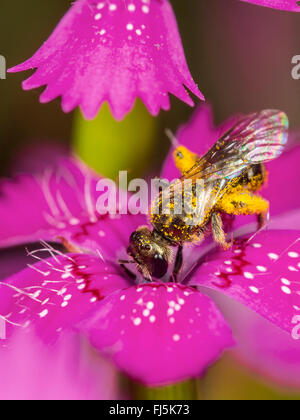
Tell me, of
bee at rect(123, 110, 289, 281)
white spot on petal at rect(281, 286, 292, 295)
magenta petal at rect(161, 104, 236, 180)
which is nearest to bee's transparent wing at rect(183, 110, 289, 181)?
bee at rect(123, 110, 289, 281)

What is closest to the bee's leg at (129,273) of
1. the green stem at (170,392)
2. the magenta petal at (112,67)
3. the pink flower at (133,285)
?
the pink flower at (133,285)

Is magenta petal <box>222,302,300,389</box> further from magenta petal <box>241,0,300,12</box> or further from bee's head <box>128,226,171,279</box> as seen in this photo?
magenta petal <box>241,0,300,12</box>

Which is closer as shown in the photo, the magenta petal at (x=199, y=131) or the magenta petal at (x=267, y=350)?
the magenta petal at (x=267, y=350)

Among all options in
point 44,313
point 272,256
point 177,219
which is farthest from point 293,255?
point 44,313

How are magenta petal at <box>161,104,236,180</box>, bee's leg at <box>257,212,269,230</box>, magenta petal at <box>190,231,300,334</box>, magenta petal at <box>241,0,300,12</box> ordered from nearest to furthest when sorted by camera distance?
magenta petal at <box>241,0,300,12</box> → magenta petal at <box>190,231,300,334</box> → bee's leg at <box>257,212,269,230</box> → magenta petal at <box>161,104,236,180</box>

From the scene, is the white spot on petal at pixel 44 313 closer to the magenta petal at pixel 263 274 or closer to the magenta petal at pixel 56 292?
the magenta petal at pixel 56 292

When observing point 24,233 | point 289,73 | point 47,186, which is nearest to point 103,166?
point 47,186

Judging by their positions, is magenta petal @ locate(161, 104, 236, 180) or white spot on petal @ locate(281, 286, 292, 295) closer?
white spot on petal @ locate(281, 286, 292, 295)
